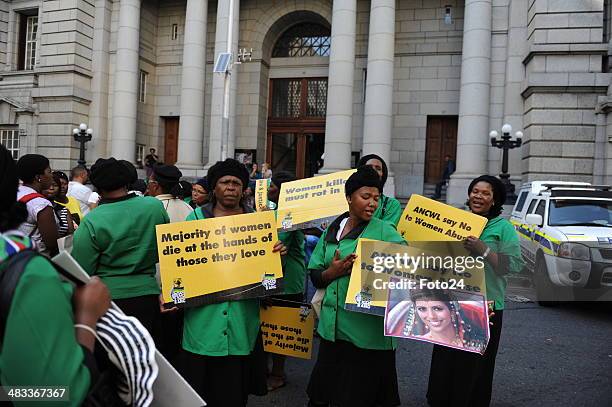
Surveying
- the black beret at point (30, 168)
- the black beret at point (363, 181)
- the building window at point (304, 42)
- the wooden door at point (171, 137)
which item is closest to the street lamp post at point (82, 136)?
the wooden door at point (171, 137)

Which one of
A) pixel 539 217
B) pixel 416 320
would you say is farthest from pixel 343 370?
pixel 539 217

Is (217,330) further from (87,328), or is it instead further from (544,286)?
(544,286)

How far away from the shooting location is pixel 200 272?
3.23 metres

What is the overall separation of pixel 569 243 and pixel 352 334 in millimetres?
6201

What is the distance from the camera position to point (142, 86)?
23.9 meters

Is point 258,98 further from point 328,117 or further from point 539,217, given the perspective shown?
point 539,217

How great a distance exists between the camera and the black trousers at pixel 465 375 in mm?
3734

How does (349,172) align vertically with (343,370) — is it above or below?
above

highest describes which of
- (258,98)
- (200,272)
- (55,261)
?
(258,98)

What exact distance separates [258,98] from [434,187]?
9157 millimetres

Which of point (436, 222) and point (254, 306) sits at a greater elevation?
point (436, 222)

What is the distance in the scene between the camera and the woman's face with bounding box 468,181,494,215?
385 centimetres

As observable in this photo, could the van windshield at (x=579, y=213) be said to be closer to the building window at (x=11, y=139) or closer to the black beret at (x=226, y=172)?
the black beret at (x=226, y=172)

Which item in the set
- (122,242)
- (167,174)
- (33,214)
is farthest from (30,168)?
(122,242)
